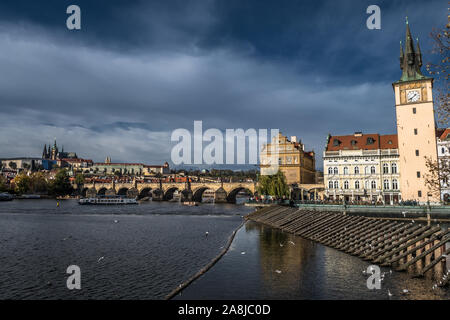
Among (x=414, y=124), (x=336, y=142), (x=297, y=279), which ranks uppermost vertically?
(x=414, y=124)

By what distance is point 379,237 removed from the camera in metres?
28.9

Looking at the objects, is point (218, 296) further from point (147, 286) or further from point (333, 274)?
point (333, 274)

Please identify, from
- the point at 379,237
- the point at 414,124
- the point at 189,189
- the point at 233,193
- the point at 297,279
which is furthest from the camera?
the point at 189,189

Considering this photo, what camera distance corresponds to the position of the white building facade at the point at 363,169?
68.1 metres

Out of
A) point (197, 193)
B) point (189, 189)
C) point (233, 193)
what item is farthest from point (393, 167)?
point (189, 189)

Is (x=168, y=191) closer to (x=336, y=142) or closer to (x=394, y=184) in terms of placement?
(x=336, y=142)

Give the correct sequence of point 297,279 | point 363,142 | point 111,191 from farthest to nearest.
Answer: point 111,191 → point 363,142 → point 297,279

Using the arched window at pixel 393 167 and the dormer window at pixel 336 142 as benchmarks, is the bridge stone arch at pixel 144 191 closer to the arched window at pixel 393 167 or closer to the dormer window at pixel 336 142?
the dormer window at pixel 336 142

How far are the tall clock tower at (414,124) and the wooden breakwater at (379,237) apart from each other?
30.2 m

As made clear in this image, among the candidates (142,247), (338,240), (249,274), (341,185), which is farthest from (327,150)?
(249,274)

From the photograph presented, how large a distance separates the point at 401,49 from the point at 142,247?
2701 inches

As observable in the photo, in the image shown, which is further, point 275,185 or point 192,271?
point 275,185

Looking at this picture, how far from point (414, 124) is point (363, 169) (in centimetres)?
1388

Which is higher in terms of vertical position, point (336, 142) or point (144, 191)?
point (336, 142)
